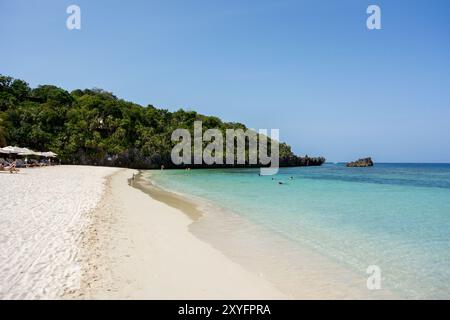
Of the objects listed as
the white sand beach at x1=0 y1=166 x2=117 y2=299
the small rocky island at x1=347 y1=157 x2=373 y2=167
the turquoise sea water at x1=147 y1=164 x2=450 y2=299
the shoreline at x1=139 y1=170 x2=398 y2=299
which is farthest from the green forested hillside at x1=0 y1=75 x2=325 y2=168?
the small rocky island at x1=347 y1=157 x2=373 y2=167

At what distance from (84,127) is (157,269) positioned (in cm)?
7059

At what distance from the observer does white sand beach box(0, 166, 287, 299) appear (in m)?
4.83

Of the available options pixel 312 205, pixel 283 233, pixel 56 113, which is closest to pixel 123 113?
pixel 56 113

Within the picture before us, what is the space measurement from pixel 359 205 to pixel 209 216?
914 cm

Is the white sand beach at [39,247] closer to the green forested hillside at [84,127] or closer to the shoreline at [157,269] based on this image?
the shoreline at [157,269]

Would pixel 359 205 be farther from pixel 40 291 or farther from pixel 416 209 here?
pixel 40 291

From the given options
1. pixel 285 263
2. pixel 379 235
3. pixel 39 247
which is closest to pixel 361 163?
pixel 379 235

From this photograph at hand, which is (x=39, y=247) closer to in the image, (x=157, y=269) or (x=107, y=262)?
(x=107, y=262)

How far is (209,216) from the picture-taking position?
13070 millimetres

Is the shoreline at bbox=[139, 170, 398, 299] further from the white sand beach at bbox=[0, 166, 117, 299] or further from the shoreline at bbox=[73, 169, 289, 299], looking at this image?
the white sand beach at bbox=[0, 166, 117, 299]

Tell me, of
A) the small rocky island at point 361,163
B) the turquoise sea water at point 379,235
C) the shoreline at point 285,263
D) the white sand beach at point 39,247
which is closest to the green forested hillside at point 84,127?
the white sand beach at point 39,247

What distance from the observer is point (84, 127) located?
230ft
